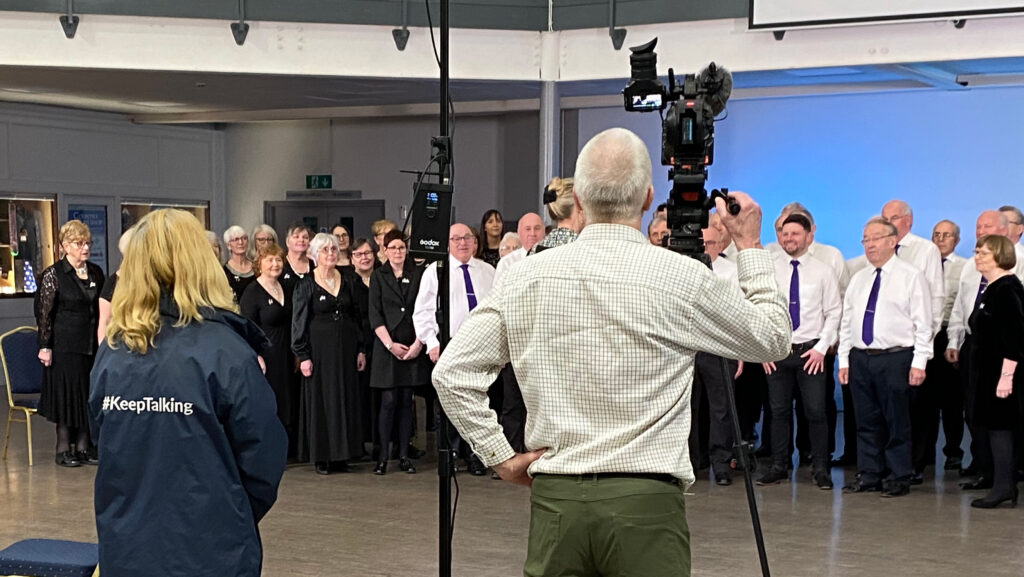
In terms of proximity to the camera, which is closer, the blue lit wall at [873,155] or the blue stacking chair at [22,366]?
the blue stacking chair at [22,366]

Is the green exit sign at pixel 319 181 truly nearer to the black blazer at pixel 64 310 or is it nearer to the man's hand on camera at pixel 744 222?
the black blazer at pixel 64 310

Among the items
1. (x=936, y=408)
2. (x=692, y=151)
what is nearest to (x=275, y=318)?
(x=936, y=408)

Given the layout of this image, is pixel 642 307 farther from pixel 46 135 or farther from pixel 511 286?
pixel 46 135

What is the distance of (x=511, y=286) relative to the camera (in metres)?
2.39

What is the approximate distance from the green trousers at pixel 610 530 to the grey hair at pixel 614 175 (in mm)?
564

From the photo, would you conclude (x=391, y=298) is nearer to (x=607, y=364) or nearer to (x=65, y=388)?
(x=65, y=388)

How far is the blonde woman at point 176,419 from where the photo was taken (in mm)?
2795

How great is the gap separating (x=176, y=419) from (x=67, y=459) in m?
5.63

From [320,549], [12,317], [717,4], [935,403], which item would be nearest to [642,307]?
[320,549]

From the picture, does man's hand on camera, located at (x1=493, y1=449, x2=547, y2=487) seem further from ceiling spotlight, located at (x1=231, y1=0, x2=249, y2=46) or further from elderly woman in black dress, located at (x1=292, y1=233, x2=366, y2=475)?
ceiling spotlight, located at (x1=231, y1=0, x2=249, y2=46)

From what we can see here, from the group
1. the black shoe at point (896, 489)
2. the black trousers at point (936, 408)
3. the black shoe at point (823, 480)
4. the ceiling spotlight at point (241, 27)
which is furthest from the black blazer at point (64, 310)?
the black trousers at point (936, 408)

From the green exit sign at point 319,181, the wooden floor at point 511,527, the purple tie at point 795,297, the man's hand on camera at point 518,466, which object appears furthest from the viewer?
the green exit sign at point 319,181

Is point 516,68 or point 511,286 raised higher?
point 516,68

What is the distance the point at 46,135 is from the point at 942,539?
1057 cm
